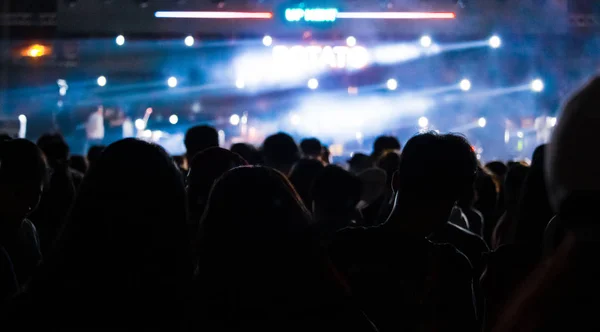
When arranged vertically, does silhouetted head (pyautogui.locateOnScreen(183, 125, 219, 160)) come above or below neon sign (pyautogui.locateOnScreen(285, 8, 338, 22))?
below

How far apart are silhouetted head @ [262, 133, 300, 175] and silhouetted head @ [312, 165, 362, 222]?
239 cm

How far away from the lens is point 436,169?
292 cm

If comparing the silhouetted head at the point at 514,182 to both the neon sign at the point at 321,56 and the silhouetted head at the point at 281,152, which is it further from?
the neon sign at the point at 321,56

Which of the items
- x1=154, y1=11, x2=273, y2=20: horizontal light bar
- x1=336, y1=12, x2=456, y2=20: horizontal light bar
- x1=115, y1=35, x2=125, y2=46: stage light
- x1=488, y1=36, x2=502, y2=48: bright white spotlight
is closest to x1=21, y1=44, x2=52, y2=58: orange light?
x1=115, y1=35, x2=125, y2=46: stage light

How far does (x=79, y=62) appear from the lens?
803 inches

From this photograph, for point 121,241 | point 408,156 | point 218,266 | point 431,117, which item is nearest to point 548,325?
point 218,266

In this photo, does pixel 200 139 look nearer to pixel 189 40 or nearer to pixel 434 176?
pixel 434 176

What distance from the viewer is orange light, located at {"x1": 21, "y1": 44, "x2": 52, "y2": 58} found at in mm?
19156

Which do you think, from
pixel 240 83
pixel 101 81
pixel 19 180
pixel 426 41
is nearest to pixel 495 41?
pixel 426 41

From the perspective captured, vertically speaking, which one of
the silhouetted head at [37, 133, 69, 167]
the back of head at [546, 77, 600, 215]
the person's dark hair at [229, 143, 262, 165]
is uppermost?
the back of head at [546, 77, 600, 215]

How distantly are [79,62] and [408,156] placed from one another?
19.1 meters

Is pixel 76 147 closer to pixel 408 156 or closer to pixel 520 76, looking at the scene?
pixel 520 76

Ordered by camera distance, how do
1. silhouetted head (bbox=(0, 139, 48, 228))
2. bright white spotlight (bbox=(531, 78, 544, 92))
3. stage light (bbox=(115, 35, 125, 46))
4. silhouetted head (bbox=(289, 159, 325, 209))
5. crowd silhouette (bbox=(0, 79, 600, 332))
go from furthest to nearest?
bright white spotlight (bbox=(531, 78, 544, 92)), stage light (bbox=(115, 35, 125, 46)), silhouetted head (bbox=(289, 159, 325, 209)), silhouetted head (bbox=(0, 139, 48, 228)), crowd silhouette (bbox=(0, 79, 600, 332))

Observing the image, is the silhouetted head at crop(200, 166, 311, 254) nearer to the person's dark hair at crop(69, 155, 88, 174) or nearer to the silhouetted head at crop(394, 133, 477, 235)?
the silhouetted head at crop(394, 133, 477, 235)
